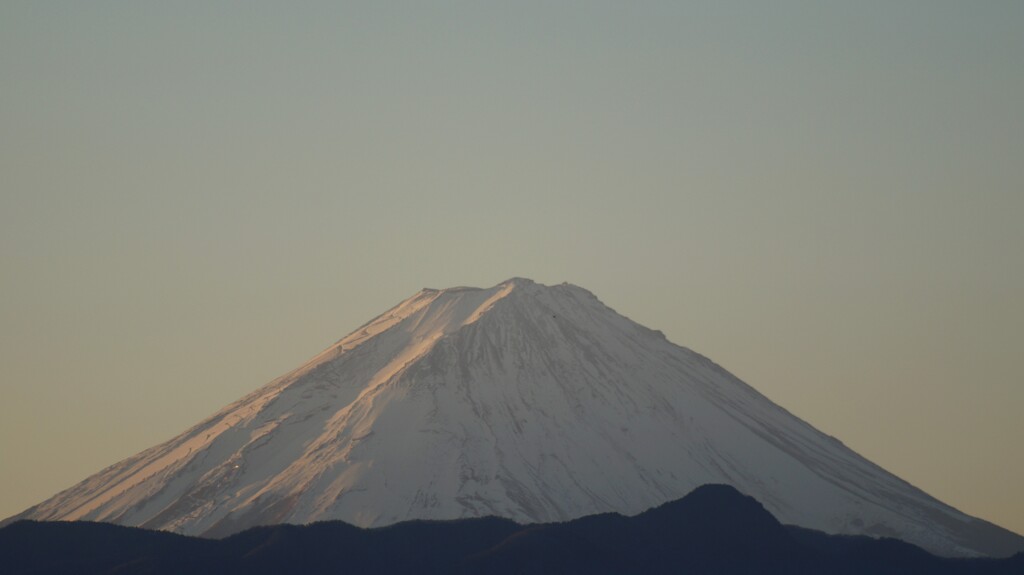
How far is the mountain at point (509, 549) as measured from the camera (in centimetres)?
12412

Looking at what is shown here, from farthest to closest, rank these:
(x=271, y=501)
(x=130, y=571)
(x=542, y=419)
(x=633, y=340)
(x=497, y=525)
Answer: (x=633, y=340) < (x=542, y=419) < (x=271, y=501) < (x=497, y=525) < (x=130, y=571)

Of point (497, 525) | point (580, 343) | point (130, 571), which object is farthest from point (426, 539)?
point (580, 343)

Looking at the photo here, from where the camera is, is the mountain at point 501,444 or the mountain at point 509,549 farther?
the mountain at point 501,444

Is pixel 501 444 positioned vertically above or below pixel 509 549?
above

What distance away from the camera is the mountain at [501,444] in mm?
162125

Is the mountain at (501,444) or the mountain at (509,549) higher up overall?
the mountain at (501,444)

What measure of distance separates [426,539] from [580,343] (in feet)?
168

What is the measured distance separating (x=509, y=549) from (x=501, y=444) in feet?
145

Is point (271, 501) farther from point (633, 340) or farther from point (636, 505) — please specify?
point (633, 340)

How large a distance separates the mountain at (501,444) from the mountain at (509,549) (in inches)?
852

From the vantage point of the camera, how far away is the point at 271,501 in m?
161

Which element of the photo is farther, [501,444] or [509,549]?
[501,444]

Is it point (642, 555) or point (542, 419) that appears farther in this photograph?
point (542, 419)

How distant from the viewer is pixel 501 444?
168125 millimetres
